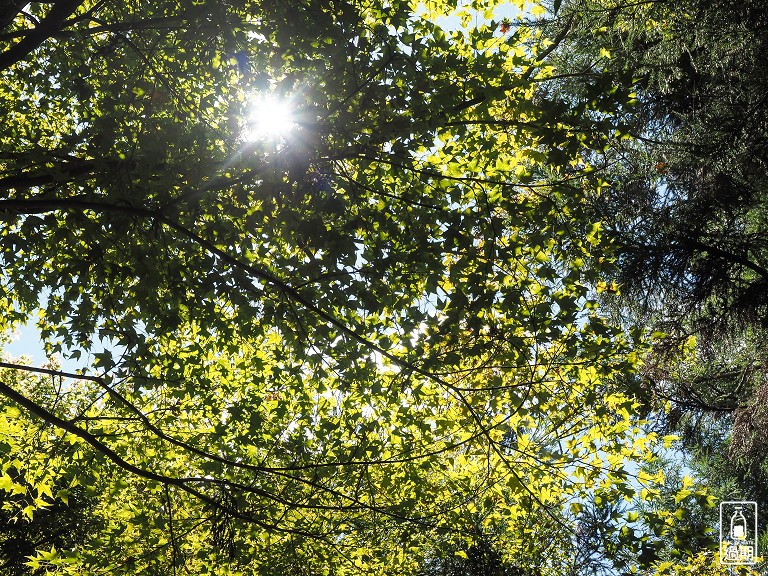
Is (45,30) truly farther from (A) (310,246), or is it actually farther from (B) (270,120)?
(A) (310,246)

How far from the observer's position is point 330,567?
→ 8469mm

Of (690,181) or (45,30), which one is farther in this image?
(690,181)

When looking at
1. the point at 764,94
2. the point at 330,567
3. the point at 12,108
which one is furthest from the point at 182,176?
the point at 764,94

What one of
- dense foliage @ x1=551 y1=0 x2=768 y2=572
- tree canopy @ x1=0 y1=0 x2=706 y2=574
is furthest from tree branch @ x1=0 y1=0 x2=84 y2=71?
dense foliage @ x1=551 y1=0 x2=768 y2=572

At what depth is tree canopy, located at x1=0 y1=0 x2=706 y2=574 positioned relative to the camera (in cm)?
561

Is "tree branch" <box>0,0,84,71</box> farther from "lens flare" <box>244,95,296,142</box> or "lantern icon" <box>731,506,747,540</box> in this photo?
"lantern icon" <box>731,506,747,540</box>

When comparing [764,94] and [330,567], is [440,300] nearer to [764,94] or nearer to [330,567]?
[330,567]

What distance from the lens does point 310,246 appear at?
562cm

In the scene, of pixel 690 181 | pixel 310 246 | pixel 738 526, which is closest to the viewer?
pixel 310 246
